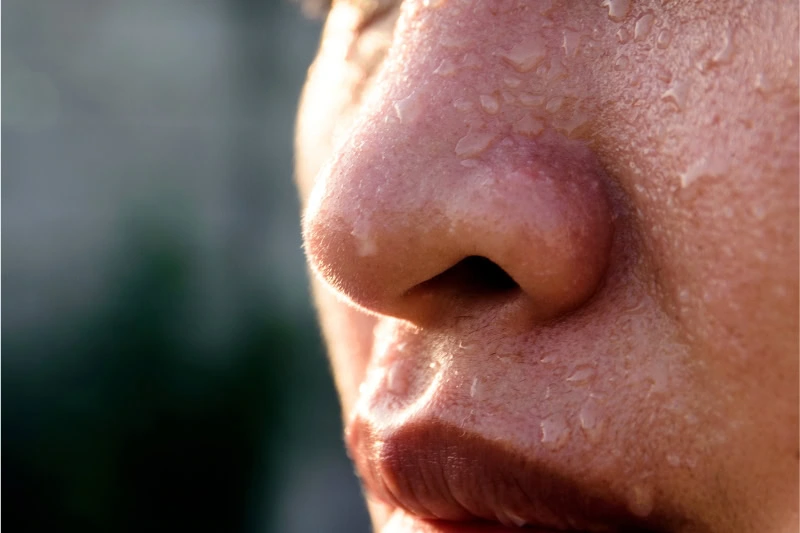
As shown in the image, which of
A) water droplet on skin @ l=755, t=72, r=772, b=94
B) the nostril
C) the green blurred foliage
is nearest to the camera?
water droplet on skin @ l=755, t=72, r=772, b=94

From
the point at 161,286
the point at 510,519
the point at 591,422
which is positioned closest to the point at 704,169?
the point at 591,422

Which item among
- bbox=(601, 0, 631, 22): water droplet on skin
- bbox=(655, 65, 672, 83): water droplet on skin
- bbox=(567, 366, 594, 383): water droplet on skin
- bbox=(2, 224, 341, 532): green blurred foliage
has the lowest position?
bbox=(2, 224, 341, 532): green blurred foliage

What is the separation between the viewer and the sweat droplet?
1.45 feet

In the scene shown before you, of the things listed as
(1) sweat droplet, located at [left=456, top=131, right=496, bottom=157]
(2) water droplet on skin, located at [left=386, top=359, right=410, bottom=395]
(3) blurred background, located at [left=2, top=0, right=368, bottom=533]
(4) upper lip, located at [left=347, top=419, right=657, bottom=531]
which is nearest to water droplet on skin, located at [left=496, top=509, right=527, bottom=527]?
(4) upper lip, located at [left=347, top=419, right=657, bottom=531]

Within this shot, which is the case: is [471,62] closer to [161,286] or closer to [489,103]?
[489,103]

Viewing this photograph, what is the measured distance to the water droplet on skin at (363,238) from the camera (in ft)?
1.50

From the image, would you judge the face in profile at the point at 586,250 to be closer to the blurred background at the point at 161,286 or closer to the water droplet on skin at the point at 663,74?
the water droplet on skin at the point at 663,74

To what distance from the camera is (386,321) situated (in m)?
0.57

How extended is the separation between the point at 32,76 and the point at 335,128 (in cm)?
217

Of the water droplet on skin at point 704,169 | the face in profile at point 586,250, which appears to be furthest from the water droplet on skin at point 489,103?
the water droplet on skin at point 704,169

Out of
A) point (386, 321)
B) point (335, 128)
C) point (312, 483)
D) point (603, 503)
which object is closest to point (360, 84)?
point (335, 128)

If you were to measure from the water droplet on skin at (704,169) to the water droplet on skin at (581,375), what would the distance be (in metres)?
0.11

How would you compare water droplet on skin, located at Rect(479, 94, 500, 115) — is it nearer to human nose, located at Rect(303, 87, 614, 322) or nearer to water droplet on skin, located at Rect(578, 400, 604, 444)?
human nose, located at Rect(303, 87, 614, 322)

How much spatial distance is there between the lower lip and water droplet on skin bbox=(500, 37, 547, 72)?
0.96 ft
